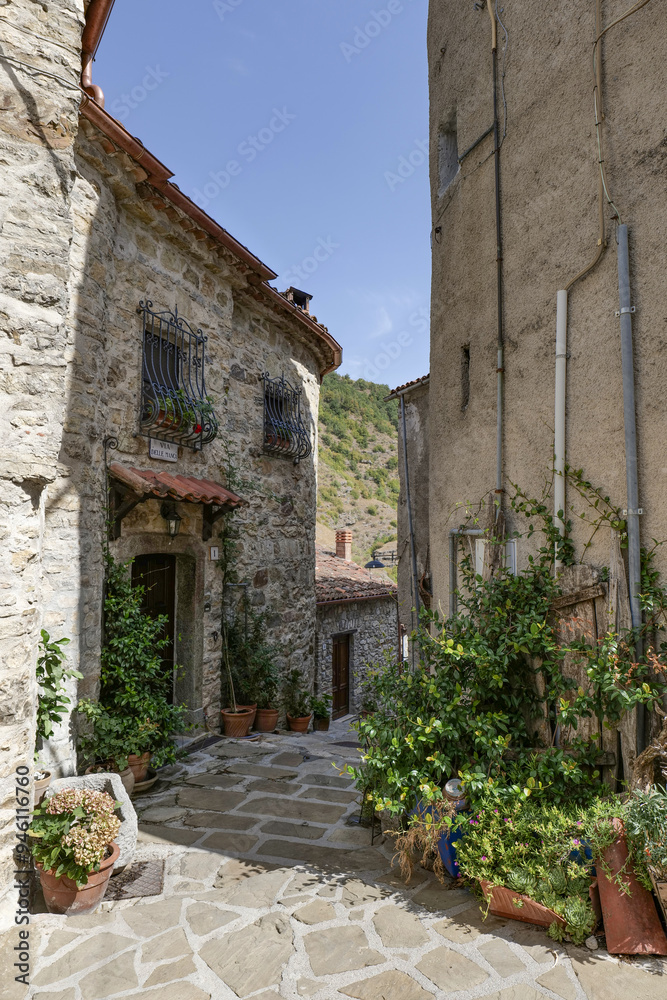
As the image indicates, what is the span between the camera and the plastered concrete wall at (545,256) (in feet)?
12.4

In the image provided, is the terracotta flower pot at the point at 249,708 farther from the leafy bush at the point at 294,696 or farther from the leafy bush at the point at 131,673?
the leafy bush at the point at 131,673

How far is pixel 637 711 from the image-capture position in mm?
3568

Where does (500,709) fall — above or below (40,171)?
below

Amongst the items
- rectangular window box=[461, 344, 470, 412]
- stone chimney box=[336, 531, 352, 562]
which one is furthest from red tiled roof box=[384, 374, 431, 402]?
stone chimney box=[336, 531, 352, 562]

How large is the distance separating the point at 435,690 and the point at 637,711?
1175 millimetres

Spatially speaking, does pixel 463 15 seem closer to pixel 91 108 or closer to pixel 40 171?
pixel 91 108

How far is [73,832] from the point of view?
3449mm

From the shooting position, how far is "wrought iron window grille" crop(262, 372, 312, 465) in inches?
341

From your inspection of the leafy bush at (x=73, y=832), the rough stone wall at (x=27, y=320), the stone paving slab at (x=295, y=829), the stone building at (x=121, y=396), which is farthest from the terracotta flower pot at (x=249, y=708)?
the rough stone wall at (x=27, y=320)

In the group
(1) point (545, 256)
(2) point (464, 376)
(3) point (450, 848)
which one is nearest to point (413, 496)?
(2) point (464, 376)

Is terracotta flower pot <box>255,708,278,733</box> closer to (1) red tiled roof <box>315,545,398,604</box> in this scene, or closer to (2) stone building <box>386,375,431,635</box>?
(2) stone building <box>386,375,431,635</box>

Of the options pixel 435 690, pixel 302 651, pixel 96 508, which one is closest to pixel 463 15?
pixel 96 508

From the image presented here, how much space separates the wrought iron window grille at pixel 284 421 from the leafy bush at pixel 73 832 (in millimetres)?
5472

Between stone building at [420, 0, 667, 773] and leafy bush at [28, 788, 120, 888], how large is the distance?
3157mm
